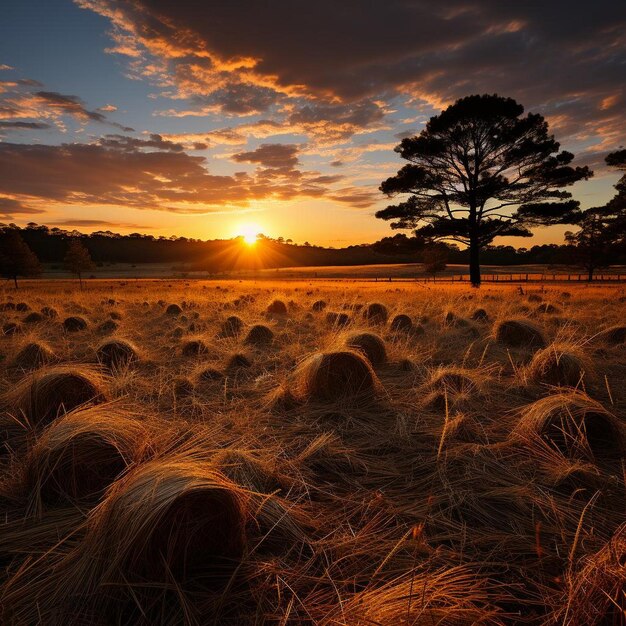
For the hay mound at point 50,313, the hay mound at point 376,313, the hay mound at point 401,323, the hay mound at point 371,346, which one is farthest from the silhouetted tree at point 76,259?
the hay mound at point 371,346

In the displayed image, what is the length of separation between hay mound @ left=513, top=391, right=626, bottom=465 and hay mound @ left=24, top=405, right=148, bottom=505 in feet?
10.4

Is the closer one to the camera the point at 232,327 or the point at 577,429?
the point at 577,429

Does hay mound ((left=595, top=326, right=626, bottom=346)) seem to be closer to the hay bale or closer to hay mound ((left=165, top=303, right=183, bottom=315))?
the hay bale

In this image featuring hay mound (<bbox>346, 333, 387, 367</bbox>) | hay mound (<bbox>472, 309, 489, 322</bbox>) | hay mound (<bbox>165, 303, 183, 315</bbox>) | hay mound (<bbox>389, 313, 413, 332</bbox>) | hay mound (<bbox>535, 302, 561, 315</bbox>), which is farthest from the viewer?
hay mound (<bbox>165, 303, 183, 315</bbox>)

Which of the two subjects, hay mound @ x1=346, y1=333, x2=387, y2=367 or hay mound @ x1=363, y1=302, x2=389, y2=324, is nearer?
hay mound @ x1=346, y1=333, x2=387, y2=367

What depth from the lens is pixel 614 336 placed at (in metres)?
7.41

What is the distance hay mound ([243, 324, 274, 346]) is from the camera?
27.2 feet

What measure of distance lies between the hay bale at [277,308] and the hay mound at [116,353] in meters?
6.57

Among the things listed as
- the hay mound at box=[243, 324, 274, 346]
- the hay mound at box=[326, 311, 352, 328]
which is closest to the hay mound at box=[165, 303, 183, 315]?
the hay mound at box=[326, 311, 352, 328]

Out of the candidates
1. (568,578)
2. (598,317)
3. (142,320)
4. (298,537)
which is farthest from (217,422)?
(598,317)

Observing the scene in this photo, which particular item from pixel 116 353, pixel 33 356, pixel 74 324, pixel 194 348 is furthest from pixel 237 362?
pixel 74 324

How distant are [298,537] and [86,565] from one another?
1054 millimetres

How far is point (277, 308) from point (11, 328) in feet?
23.9

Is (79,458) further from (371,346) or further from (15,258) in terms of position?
(15,258)
